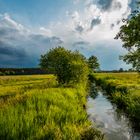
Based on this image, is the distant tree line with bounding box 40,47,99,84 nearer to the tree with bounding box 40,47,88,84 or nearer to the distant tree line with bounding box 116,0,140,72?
the tree with bounding box 40,47,88,84

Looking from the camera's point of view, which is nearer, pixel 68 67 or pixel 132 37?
pixel 132 37

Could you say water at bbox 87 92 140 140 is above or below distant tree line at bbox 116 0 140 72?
below

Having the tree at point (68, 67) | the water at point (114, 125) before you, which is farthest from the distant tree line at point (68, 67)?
the water at point (114, 125)

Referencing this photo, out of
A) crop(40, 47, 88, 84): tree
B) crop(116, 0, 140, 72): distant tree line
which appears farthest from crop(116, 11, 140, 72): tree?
crop(40, 47, 88, 84): tree

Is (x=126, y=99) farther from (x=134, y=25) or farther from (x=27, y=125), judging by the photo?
(x=27, y=125)

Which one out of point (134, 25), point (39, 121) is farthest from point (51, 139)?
point (134, 25)

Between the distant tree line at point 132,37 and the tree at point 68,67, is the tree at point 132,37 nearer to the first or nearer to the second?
the distant tree line at point 132,37

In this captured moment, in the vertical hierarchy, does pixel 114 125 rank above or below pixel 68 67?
below

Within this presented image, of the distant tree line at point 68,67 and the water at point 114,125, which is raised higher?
the distant tree line at point 68,67

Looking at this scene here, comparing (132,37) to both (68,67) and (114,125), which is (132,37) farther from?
(68,67)

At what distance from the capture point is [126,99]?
2664 centimetres

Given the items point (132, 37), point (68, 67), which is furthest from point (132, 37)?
point (68, 67)

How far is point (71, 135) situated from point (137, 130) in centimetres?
808

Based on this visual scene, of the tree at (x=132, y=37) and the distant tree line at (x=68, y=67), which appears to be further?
the distant tree line at (x=68, y=67)
